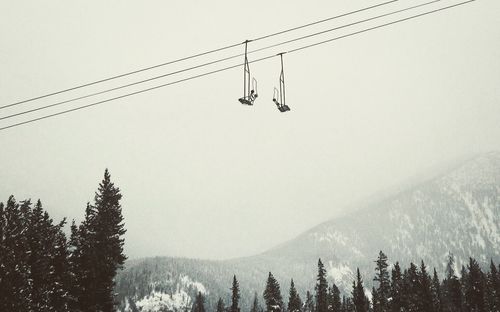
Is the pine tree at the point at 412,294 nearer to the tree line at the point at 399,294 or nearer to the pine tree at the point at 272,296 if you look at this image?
the tree line at the point at 399,294

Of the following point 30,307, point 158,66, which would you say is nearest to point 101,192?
point 30,307

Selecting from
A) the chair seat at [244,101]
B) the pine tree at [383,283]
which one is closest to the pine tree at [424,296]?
the pine tree at [383,283]

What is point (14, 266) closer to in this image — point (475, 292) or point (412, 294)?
point (412, 294)

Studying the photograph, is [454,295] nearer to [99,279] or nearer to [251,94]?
[99,279]

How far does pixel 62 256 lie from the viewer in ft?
137

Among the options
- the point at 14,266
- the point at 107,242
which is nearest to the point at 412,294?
the point at 107,242

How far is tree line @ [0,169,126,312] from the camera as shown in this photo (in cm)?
3409

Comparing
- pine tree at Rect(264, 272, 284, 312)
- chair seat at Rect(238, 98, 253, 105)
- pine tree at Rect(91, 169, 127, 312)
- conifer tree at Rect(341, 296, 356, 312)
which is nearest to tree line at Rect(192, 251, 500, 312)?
pine tree at Rect(264, 272, 284, 312)

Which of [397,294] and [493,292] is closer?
[397,294]

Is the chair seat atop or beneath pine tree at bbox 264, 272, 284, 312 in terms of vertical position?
atop

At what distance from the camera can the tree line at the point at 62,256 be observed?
3409cm

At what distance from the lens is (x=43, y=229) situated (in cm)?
4150

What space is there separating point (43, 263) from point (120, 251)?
706 centimetres

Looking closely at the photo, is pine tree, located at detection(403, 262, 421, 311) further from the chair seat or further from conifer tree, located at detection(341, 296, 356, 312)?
the chair seat
